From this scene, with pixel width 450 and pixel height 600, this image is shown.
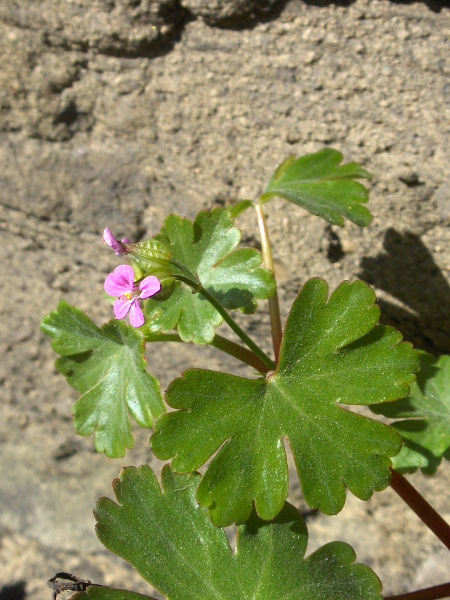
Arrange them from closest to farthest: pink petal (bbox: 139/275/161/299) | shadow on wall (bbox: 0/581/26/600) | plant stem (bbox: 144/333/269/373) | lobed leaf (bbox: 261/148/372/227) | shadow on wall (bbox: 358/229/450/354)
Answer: pink petal (bbox: 139/275/161/299)
plant stem (bbox: 144/333/269/373)
lobed leaf (bbox: 261/148/372/227)
shadow on wall (bbox: 358/229/450/354)
shadow on wall (bbox: 0/581/26/600)

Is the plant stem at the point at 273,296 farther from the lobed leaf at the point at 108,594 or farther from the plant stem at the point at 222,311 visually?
the lobed leaf at the point at 108,594

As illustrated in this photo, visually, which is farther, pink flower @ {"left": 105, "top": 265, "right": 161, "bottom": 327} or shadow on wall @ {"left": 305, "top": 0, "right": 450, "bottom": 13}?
shadow on wall @ {"left": 305, "top": 0, "right": 450, "bottom": 13}

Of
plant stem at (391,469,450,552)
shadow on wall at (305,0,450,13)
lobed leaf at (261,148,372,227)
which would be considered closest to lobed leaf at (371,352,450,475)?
plant stem at (391,469,450,552)

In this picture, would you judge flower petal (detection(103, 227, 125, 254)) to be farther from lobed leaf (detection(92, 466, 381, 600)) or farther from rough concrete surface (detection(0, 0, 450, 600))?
rough concrete surface (detection(0, 0, 450, 600))

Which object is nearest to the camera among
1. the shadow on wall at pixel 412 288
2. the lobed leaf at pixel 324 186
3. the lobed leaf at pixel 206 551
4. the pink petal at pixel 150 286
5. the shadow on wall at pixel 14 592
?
the pink petal at pixel 150 286

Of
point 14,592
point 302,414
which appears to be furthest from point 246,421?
point 14,592

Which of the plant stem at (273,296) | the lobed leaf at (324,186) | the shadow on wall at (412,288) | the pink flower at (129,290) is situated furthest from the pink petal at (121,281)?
the shadow on wall at (412,288)
